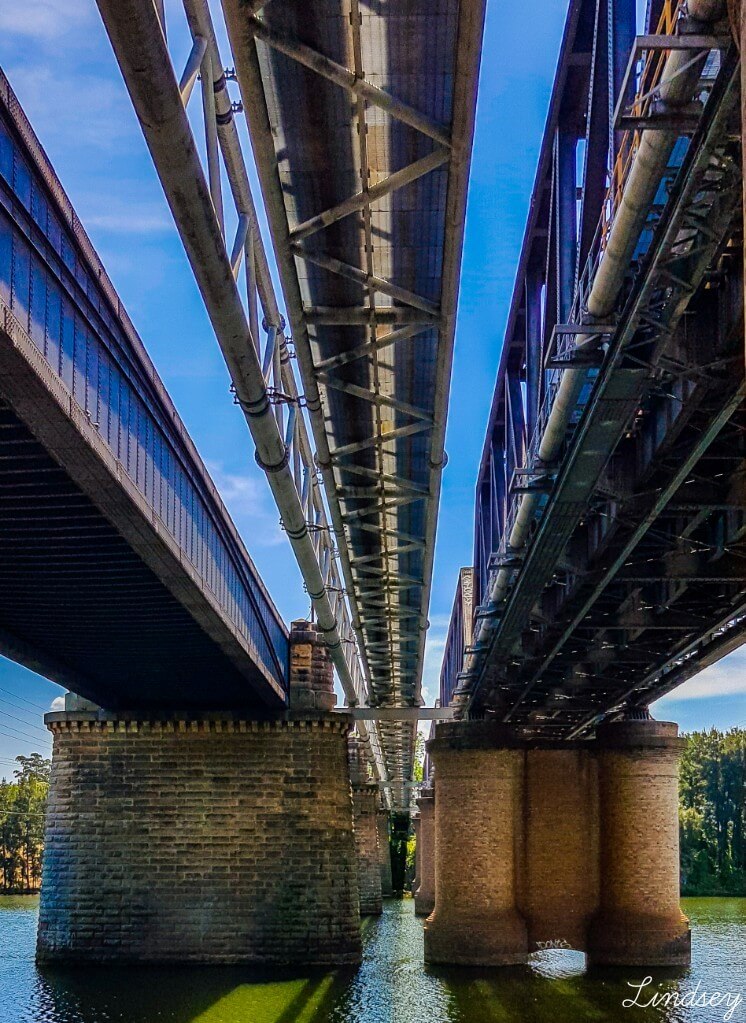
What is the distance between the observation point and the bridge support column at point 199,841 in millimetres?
37969

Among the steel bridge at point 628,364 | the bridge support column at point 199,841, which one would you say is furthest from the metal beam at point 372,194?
the bridge support column at point 199,841

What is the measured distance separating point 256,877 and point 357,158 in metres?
26.9

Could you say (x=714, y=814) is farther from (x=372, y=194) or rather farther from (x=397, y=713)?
(x=372, y=194)

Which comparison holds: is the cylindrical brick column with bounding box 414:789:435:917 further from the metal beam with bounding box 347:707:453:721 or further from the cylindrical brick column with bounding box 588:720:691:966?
the cylindrical brick column with bounding box 588:720:691:966

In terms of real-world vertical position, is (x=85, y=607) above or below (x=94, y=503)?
below

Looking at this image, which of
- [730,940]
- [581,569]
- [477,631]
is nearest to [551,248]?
[581,569]

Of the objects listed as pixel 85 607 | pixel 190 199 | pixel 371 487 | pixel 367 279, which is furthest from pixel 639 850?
pixel 190 199

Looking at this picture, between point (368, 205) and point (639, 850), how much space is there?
31188 millimetres

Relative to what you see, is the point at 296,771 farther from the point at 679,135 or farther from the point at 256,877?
the point at 679,135

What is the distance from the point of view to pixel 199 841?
3884 centimetres

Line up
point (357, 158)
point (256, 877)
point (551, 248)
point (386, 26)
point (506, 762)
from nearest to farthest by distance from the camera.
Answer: point (386, 26), point (357, 158), point (551, 248), point (256, 877), point (506, 762)

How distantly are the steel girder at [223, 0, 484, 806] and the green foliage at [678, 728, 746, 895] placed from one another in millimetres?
83600

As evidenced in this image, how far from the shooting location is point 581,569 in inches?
1029

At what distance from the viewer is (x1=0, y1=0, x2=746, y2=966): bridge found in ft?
45.6
